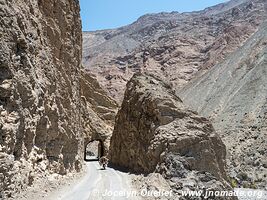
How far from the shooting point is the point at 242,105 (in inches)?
2077

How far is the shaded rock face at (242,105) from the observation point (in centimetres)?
3897

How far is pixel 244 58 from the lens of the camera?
7094 centimetres

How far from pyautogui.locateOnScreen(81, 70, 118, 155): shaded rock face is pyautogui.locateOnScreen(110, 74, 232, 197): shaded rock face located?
731 inches

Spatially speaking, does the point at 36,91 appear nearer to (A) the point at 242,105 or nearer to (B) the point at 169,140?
(B) the point at 169,140

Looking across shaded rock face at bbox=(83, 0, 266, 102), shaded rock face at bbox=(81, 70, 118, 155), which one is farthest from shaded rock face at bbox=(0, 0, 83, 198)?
shaded rock face at bbox=(83, 0, 266, 102)

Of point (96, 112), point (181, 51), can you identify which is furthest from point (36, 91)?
point (181, 51)

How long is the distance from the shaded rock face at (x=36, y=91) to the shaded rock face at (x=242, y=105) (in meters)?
20.7

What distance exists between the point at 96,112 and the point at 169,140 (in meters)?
31.9

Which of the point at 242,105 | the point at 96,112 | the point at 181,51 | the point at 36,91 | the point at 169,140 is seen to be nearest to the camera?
the point at 36,91

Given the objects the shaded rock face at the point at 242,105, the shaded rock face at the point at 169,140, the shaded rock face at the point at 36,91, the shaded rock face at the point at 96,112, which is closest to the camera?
the shaded rock face at the point at 36,91

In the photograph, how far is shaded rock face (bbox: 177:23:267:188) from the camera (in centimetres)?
3897

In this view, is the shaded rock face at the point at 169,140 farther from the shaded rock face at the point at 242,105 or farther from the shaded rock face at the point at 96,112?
the shaded rock face at the point at 96,112

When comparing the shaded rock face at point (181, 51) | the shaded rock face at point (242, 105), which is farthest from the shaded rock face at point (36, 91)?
the shaded rock face at point (181, 51)

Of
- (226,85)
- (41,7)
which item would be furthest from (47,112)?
(226,85)
